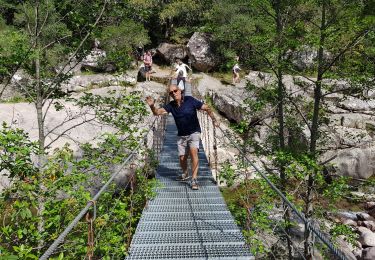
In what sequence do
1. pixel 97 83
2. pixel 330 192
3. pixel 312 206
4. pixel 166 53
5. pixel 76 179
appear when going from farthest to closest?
pixel 166 53, pixel 97 83, pixel 312 206, pixel 330 192, pixel 76 179

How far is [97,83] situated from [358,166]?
16.9 m

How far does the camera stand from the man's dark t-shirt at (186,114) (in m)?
5.81

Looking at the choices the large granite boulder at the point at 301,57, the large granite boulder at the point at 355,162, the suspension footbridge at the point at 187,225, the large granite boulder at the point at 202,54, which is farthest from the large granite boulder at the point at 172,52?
the suspension footbridge at the point at 187,225

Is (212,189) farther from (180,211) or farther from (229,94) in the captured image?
(229,94)

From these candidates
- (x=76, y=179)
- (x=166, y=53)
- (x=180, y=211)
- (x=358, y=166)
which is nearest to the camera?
(x=76, y=179)

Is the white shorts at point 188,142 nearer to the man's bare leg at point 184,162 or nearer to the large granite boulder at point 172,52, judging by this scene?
the man's bare leg at point 184,162

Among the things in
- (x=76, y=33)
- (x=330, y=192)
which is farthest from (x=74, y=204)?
(x=330, y=192)

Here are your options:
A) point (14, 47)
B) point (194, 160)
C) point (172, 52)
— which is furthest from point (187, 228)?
point (172, 52)

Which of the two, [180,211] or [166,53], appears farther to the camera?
[166,53]

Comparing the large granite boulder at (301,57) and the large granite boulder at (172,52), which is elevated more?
the large granite boulder at (172,52)

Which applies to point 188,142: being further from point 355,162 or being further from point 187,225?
point 355,162

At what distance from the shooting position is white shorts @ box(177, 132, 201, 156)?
5926 mm

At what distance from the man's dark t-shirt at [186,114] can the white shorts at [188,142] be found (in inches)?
3.3

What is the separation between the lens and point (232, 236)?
422 cm
